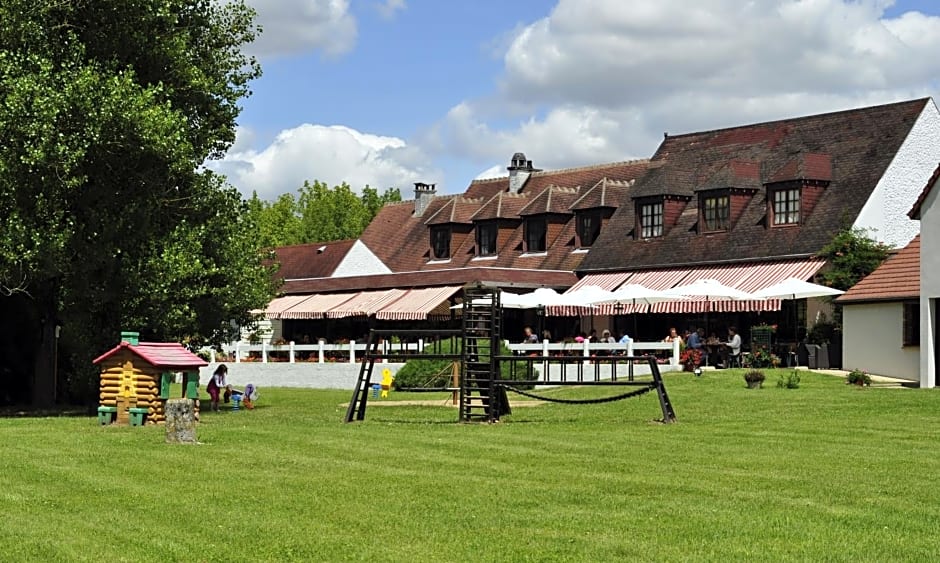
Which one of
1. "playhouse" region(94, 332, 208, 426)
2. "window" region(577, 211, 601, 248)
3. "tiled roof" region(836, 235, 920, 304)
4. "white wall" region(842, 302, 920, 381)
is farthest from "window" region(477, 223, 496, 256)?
"playhouse" region(94, 332, 208, 426)

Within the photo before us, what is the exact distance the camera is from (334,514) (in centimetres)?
1277

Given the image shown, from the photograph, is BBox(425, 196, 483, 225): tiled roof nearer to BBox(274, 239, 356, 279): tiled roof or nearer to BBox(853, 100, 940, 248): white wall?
BBox(274, 239, 356, 279): tiled roof

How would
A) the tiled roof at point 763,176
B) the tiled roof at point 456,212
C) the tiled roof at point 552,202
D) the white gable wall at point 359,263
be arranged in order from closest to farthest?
the tiled roof at point 763,176
the tiled roof at point 552,202
the tiled roof at point 456,212
the white gable wall at point 359,263

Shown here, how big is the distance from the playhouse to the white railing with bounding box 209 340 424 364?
1767cm

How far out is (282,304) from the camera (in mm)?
56562

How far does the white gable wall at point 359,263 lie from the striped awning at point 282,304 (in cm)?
350

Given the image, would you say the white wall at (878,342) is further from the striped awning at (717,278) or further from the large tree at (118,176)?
the large tree at (118,176)

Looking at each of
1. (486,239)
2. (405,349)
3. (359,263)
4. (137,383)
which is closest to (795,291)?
(405,349)

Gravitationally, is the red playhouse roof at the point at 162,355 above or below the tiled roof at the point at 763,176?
below

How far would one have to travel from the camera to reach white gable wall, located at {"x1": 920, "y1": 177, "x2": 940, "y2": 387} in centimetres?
3325

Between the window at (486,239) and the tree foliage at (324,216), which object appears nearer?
the window at (486,239)

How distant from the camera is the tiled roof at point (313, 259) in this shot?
218 feet

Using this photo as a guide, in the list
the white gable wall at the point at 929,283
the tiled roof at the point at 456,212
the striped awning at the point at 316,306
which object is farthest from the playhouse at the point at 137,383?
the tiled roof at the point at 456,212

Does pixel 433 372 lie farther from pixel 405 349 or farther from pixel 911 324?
pixel 911 324
